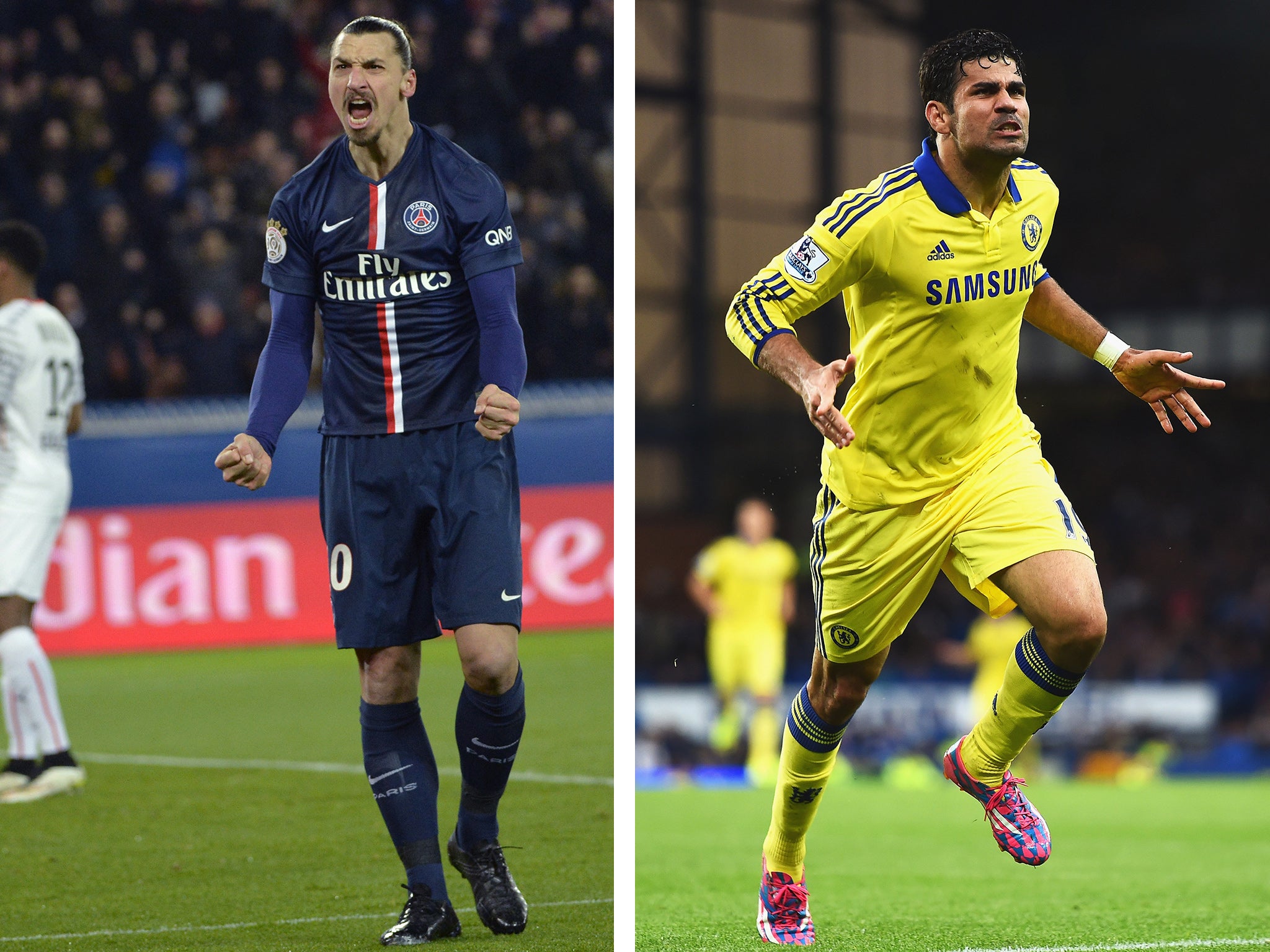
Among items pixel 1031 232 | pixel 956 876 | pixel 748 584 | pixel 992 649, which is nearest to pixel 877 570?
pixel 1031 232

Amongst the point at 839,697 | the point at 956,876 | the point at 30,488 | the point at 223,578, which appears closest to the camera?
the point at 839,697

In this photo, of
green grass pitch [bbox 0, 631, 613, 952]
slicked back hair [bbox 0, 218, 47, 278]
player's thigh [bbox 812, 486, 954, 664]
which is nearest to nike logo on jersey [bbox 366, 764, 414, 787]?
green grass pitch [bbox 0, 631, 613, 952]

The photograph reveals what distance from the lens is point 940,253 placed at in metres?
3.67

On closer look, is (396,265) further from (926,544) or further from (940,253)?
(926,544)

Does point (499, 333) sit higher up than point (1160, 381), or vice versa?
point (499, 333)

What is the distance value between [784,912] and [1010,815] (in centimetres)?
66

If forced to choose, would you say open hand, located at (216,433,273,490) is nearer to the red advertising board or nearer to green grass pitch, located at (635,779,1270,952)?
green grass pitch, located at (635,779,1270,952)

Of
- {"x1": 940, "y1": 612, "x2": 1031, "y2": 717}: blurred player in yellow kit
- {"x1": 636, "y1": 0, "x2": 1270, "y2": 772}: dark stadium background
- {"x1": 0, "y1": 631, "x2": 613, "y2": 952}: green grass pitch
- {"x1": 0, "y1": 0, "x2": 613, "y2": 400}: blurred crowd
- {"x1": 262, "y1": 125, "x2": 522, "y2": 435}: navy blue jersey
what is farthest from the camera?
{"x1": 636, "y1": 0, "x2": 1270, "y2": 772}: dark stadium background

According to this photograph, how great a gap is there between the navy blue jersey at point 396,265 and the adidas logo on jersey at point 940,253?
0.97 m

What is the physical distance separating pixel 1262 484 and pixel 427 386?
58.6 ft

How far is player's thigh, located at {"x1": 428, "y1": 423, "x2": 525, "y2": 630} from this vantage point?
3.64 metres

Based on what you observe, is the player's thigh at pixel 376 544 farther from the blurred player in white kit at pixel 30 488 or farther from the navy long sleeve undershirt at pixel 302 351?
the blurred player in white kit at pixel 30 488

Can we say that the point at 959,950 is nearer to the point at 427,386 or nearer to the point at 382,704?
the point at 382,704

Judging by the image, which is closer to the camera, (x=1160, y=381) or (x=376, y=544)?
(x=376, y=544)
